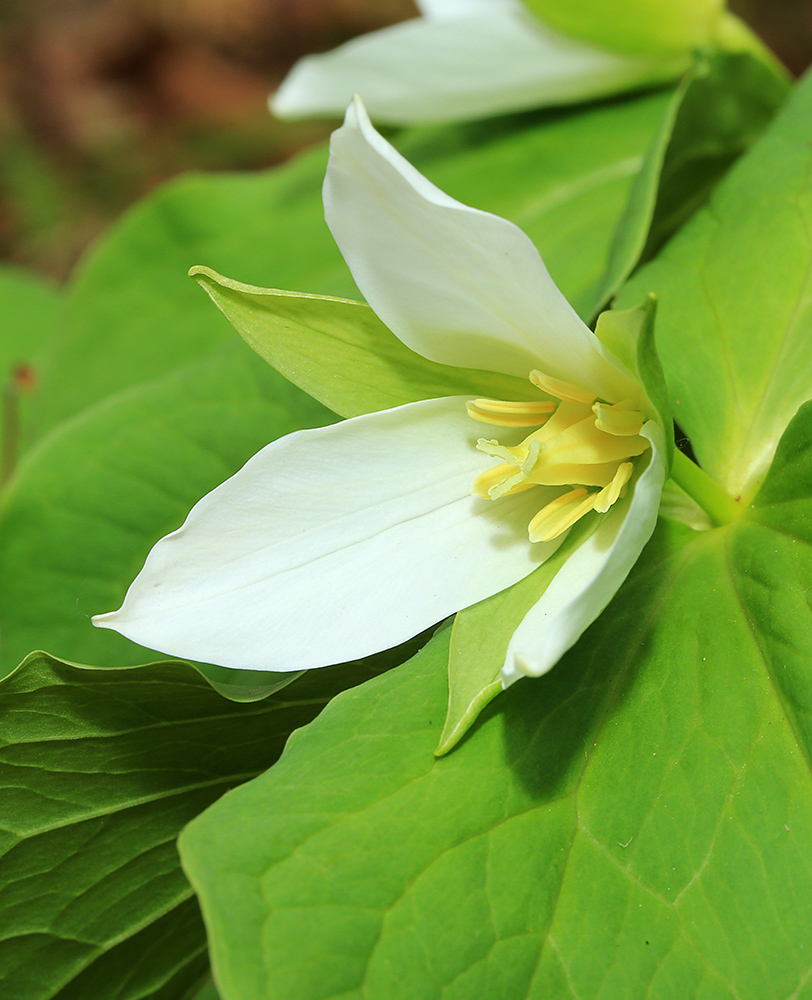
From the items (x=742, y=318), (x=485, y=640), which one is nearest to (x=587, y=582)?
(x=485, y=640)

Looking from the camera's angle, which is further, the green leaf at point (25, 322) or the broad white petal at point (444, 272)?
the green leaf at point (25, 322)

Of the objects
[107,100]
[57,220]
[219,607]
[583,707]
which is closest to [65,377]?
[219,607]

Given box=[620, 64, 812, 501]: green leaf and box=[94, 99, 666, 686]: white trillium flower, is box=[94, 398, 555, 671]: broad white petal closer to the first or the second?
box=[94, 99, 666, 686]: white trillium flower

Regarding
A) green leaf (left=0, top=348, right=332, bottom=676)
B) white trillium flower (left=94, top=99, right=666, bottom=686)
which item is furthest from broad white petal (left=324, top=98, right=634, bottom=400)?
green leaf (left=0, top=348, right=332, bottom=676)

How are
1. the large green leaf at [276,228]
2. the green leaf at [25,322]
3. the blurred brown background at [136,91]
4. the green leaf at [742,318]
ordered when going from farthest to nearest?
the blurred brown background at [136,91] → the green leaf at [25,322] → the large green leaf at [276,228] → the green leaf at [742,318]

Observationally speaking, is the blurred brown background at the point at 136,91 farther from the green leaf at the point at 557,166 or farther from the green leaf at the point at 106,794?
the green leaf at the point at 106,794

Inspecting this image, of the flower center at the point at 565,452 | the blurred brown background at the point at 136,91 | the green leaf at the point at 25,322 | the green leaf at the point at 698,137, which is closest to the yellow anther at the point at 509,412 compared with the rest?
the flower center at the point at 565,452

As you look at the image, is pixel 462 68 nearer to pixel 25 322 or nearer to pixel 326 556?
pixel 326 556
